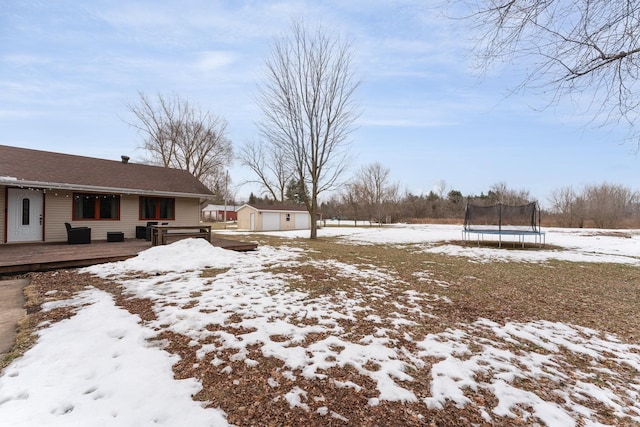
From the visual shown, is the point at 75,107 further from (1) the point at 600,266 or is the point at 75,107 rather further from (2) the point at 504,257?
(1) the point at 600,266

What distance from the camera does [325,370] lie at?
2447 mm

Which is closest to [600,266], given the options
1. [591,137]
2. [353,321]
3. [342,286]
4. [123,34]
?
[591,137]

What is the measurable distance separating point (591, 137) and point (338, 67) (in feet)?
46.5

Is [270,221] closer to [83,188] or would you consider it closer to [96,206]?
[96,206]

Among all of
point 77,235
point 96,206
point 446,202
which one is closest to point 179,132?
point 96,206

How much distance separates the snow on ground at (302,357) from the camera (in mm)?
1972

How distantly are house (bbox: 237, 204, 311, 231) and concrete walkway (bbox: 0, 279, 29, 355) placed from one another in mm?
20482

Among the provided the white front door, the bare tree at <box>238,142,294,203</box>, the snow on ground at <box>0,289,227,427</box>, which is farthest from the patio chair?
the bare tree at <box>238,142,294,203</box>

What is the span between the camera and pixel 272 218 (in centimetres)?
2641

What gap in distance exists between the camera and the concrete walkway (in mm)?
2883

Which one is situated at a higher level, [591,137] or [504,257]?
[591,137]

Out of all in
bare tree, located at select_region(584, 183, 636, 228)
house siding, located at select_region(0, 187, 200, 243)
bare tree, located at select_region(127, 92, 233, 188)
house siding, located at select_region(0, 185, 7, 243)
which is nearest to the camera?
house siding, located at select_region(0, 185, 7, 243)

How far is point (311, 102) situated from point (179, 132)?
1414 centimetres

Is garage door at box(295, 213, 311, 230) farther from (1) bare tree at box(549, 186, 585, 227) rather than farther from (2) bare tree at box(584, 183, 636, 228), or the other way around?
(2) bare tree at box(584, 183, 636, 228)
